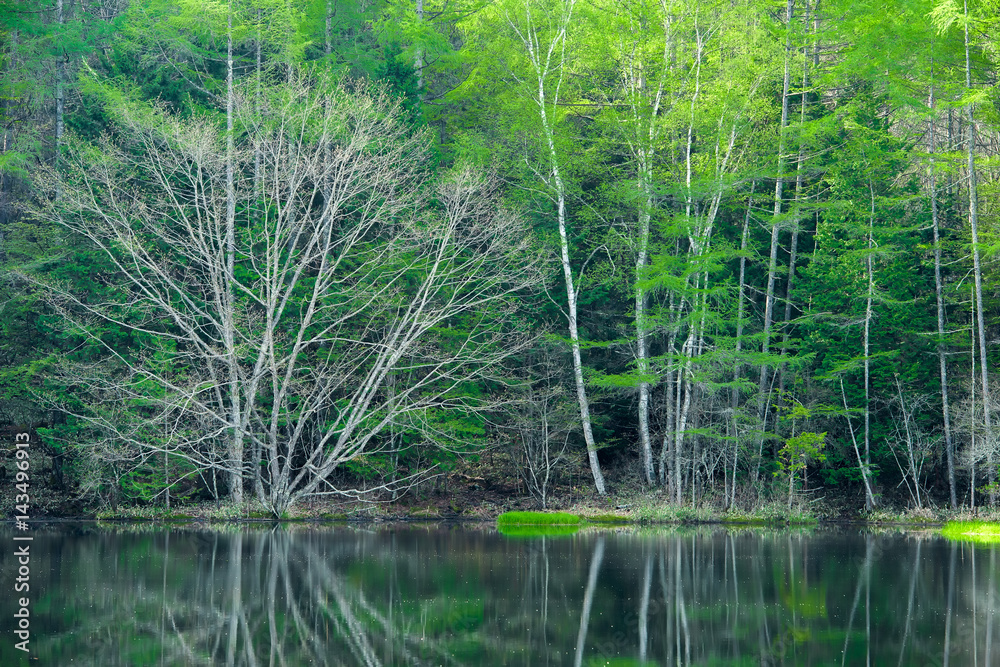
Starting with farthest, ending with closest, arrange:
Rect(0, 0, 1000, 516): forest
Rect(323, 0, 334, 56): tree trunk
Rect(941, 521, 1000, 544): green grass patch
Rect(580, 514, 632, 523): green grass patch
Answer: Rect(323, 0, 334, 56): tree trunk
Rect(580, 514, 632, 523): green grass patch
Rect(0, 0, 1000, 516): forest
Rect(941, 521, 1000, 544): green grass patch

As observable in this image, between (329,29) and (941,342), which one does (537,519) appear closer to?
(941,342)

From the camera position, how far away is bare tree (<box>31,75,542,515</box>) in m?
24.0

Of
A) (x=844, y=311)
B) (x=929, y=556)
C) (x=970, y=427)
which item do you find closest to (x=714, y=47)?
(x=844, y=311)

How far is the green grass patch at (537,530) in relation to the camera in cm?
2192

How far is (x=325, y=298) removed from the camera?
87.1 ft

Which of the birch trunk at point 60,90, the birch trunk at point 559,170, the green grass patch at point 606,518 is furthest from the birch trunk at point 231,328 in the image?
the green grass patch at point 606,518

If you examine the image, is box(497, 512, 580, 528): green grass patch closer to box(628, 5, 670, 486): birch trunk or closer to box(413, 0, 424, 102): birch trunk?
box(628, 5, 670, 486): birch trunk

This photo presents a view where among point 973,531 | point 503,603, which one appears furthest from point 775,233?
point 503,603

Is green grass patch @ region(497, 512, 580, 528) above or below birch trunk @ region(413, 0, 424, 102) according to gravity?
below

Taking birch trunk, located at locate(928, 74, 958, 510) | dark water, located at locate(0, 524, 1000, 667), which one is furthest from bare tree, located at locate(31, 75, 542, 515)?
birch trunk, located at locate(928, 74, 958, 510)

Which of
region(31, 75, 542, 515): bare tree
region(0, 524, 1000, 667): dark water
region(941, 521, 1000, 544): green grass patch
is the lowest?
region(941, 521, 1000, 544): green grass patch

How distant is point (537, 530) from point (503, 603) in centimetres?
1118

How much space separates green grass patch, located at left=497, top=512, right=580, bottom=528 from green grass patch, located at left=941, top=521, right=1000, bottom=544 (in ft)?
26.5

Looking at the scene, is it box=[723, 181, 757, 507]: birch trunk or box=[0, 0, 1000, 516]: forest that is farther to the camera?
box=[723, 181, 757, 507]: birch trunk
